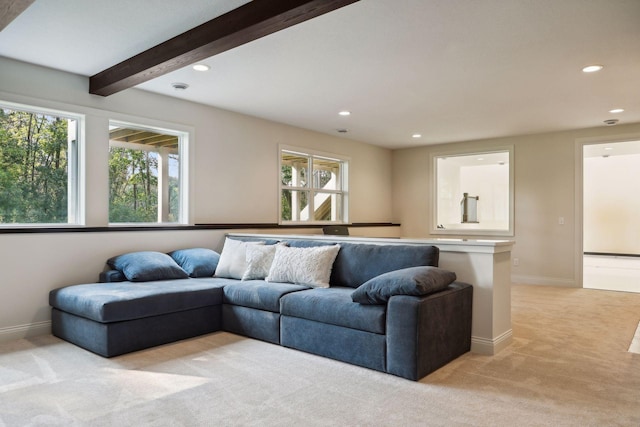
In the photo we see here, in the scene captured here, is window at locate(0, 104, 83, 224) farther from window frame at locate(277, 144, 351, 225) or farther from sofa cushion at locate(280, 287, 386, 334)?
window frame at locate(277, 144, 351, 225)

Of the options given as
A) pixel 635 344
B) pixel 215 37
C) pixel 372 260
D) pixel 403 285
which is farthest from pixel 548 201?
pixel 215 37

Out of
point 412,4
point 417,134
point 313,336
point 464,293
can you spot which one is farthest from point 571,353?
point 417,134

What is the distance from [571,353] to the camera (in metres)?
3.25

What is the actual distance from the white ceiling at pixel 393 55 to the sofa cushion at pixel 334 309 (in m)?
Answer: 1.90

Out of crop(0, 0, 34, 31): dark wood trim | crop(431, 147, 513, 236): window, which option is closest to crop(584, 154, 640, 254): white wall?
crop(431, 147, 513, 236): window

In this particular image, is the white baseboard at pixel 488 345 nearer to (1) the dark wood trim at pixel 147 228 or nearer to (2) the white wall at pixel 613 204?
(1) the dark wood trim at pixel 147 228

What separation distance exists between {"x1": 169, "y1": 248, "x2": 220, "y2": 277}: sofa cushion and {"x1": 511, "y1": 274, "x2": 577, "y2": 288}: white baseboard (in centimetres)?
486

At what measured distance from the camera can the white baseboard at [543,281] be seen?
648cm

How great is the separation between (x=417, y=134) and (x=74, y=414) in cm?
584

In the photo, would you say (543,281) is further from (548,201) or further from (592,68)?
(592,68)

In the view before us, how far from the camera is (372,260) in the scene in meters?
3.57

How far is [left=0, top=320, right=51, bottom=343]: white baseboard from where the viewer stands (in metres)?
3.59

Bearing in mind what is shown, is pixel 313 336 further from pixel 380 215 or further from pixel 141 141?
pixel 380 215

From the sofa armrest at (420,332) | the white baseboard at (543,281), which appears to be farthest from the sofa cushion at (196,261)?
the white baseboard at (543,281)
